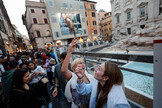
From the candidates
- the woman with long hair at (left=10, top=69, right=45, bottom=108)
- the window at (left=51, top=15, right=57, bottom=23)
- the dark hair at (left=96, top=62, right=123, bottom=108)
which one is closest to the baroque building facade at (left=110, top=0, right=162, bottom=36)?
the dark hair at (left=96, top=62, right=123, bottom=108)

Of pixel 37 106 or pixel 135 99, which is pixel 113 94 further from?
pixel 37 106

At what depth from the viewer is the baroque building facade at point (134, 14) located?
12692mm

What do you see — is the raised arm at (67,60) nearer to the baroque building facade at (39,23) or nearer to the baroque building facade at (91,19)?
the baroque building facade at (39,23)

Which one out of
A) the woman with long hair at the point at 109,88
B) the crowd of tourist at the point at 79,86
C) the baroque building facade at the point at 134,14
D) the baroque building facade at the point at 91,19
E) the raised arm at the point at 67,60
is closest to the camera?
the woman with long hair at the point at 109,88

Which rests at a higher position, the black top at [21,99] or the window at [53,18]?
the window at [53,18]

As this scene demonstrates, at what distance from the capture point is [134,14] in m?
17.0

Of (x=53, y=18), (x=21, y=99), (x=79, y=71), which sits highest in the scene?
(x=53, y=18)

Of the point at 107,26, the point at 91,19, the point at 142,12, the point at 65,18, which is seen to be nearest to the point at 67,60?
the point at 142,12

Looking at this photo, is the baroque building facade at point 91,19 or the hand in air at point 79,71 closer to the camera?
the hand in air at point 79,71

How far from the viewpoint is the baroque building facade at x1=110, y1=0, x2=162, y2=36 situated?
41.6 feet

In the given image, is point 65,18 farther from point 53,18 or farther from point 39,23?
point 39,23

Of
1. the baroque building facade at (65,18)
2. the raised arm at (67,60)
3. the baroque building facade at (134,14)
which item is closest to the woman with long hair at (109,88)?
the raised arm at (67,60)

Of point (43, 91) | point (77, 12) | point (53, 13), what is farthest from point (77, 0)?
point (43, 91)

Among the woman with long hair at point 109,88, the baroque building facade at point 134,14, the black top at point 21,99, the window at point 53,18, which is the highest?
the window at point 53,18
